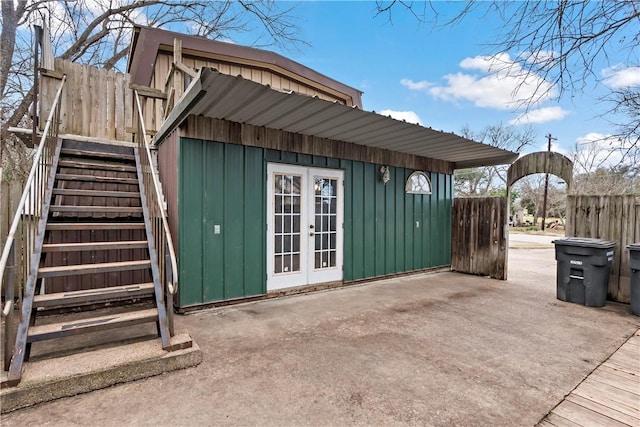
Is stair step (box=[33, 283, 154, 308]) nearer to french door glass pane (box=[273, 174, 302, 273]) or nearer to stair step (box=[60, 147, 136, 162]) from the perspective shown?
french door glass pane (box=[273, 174, 302, 273])

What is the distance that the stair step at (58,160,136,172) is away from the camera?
411 centimetres

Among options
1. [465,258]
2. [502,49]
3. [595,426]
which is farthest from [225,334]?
[465,258]

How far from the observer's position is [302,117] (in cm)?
411

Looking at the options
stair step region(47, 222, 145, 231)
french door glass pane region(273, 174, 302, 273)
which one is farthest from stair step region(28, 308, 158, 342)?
french door glass pane region(273, 174, 302, 273)

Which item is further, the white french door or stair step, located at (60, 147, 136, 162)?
the white french door

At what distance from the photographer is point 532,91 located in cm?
254

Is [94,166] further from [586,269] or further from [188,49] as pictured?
[586,269]

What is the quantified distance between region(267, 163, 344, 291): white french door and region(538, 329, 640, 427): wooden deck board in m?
3.52

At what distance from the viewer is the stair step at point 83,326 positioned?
2402 mm

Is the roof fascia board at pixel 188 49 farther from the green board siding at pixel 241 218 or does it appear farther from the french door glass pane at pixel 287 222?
the french door glass pane at pixel 287 222

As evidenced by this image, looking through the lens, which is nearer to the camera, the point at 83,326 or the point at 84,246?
the point at 83,326

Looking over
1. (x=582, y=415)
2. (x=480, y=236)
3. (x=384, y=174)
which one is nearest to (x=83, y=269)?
(x=582, y=415)

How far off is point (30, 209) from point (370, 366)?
341cm

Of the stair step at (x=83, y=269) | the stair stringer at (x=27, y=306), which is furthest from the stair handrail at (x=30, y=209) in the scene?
the stair step at (x=83, y=269)
